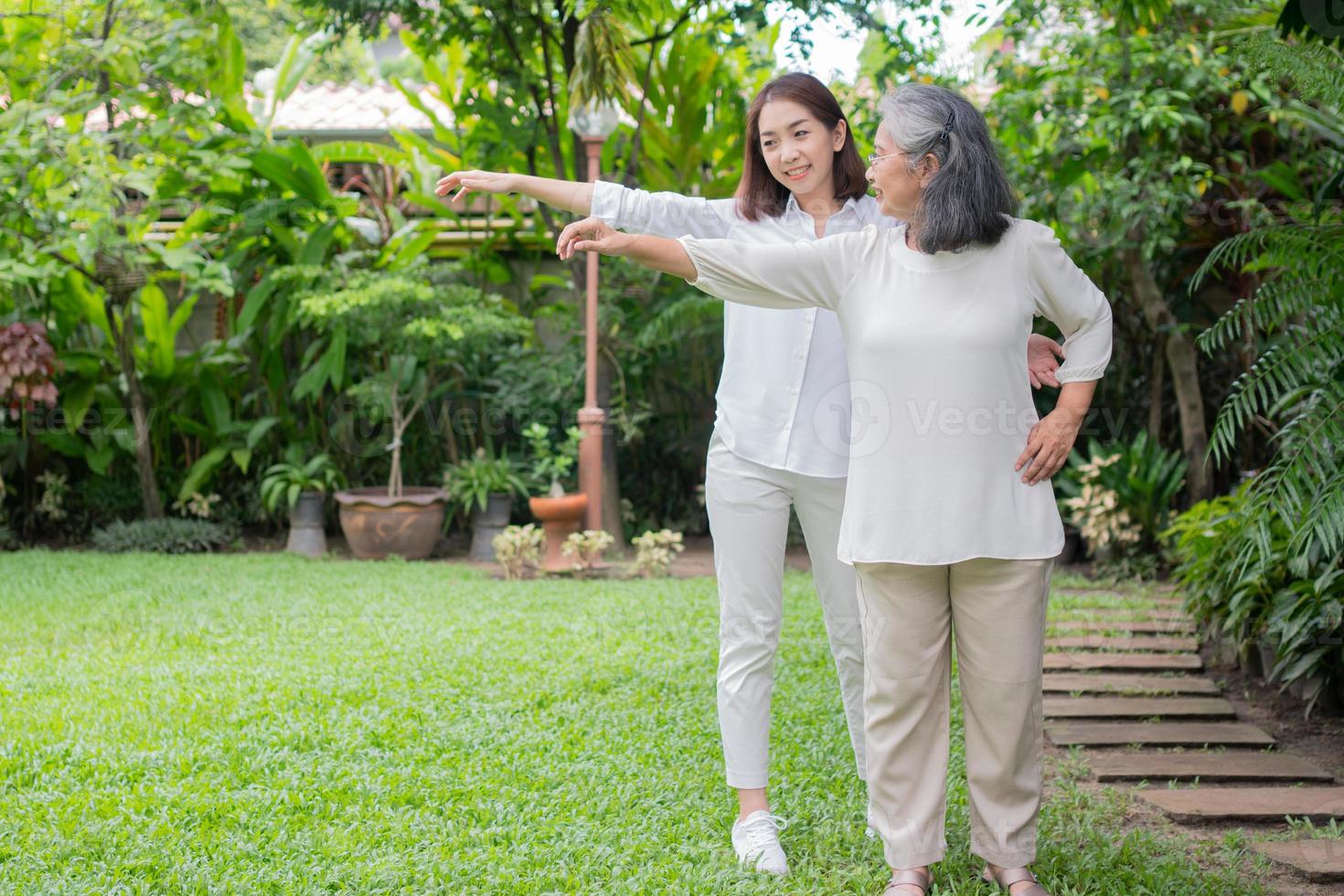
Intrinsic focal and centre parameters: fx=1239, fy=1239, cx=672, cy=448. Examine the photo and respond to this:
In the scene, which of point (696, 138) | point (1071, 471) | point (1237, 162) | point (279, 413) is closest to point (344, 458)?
point (279, 413)

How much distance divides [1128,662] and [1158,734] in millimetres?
857

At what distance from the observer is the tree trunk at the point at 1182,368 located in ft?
21.6

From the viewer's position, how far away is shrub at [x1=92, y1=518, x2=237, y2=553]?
744 centimetres

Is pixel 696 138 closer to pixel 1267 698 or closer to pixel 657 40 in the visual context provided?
pixel 657 40

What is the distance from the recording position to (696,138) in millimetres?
7863

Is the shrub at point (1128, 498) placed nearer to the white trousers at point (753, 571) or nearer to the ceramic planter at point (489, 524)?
the ceramic planter at point (489, 524)

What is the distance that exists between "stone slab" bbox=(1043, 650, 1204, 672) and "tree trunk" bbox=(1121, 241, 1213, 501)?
2.27m

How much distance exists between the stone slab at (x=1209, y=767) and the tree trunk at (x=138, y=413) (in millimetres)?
6112

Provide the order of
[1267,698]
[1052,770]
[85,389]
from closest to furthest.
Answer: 1. [1052,770]
2. [1267,698]
3. [85,389]

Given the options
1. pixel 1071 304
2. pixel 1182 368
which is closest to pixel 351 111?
pixel 1182 368

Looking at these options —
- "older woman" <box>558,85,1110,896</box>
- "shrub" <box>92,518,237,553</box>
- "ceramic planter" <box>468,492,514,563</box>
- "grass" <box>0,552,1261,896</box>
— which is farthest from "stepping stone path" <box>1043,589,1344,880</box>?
"shrub" <box>92,518,237,553</box>

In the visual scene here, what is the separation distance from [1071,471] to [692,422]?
257 cm

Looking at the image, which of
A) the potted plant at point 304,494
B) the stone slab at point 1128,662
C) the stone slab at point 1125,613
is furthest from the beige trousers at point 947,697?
the potted plant at point 304,494

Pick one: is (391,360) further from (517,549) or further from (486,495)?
(517,549)
